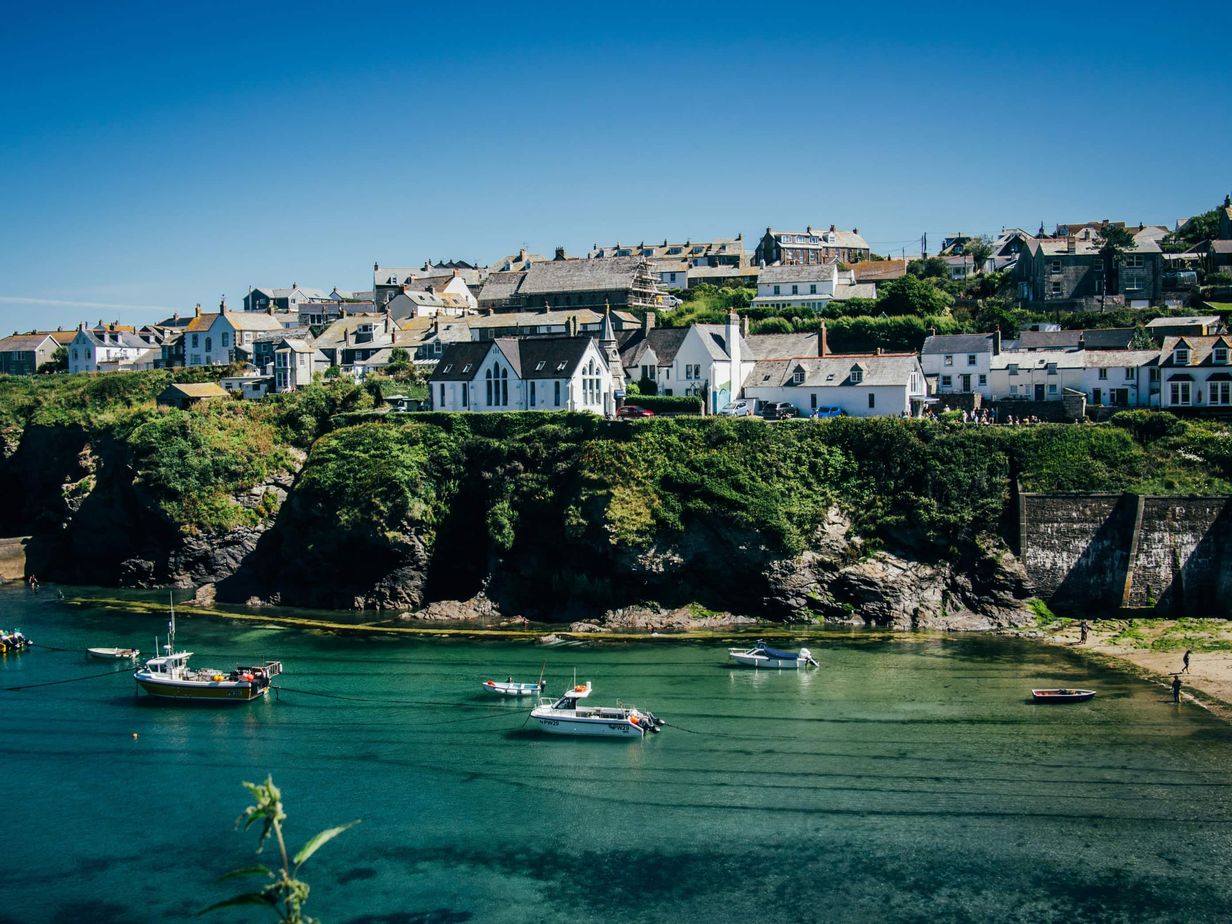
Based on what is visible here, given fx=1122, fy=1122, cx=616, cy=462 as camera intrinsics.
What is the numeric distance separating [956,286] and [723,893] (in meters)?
86.9

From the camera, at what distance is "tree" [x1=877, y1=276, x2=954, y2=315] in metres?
94.5

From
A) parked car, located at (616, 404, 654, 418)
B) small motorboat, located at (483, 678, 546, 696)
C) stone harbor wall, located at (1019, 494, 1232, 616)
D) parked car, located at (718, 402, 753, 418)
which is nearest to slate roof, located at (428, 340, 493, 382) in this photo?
parked car, located at (616, 404, 654, 418)

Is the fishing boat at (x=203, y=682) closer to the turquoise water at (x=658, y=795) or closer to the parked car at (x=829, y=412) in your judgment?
the turquoise water at (x=658, y=795)

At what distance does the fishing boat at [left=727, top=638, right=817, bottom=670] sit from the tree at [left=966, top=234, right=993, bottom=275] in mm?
81535

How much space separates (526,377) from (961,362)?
3059 cm

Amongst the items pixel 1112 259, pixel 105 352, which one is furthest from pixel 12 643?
pixel 1112 259

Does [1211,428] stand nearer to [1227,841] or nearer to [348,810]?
[1227,841]

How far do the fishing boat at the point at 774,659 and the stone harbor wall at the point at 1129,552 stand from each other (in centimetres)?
1677

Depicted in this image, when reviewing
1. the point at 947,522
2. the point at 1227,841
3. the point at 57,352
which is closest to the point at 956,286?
the point at 947,522

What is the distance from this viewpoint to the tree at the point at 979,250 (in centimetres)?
12923

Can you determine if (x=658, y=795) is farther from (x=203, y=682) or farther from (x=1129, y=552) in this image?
(x=1129, y=552)

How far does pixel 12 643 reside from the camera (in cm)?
5866

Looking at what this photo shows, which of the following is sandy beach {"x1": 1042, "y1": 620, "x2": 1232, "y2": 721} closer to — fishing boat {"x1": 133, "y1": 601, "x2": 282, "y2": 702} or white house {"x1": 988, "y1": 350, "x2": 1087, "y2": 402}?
white house {"x1": 988, "y1": 350, "x2": 1087, "y2": 402}

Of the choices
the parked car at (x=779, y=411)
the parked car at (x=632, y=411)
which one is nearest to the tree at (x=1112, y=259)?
the parked car at (x=779, y=411)
